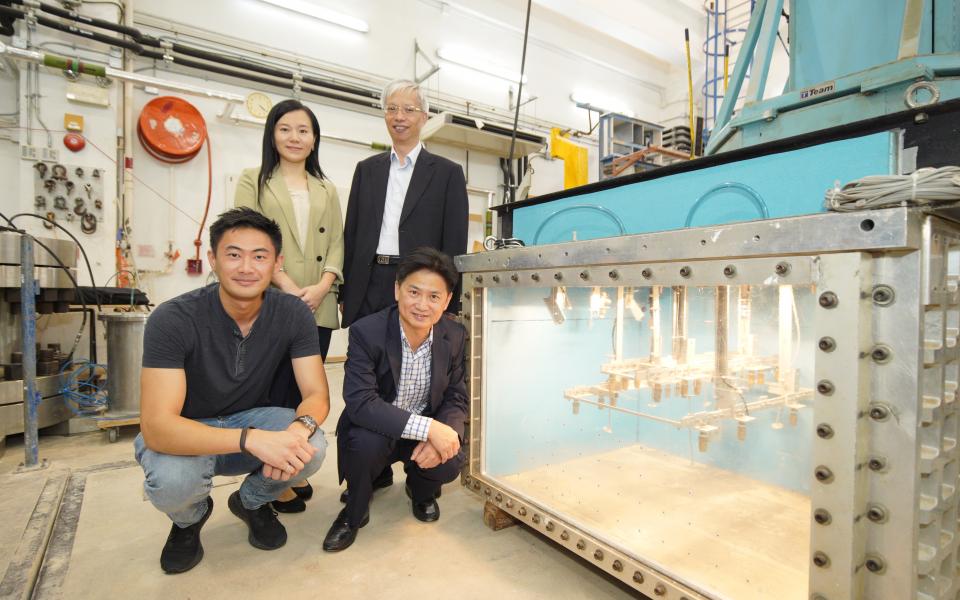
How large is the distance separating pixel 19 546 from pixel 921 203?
2.05 meters

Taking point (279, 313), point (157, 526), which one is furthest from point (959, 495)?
point (157, 526)

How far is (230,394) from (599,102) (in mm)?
5765

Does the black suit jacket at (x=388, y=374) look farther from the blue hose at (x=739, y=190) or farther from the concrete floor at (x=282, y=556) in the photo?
the blue hose at (x=739, y=190)

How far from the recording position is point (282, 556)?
1292mm

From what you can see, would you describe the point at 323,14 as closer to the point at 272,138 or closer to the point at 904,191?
the point at 272,138

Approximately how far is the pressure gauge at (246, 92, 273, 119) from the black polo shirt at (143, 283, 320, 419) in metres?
2.92

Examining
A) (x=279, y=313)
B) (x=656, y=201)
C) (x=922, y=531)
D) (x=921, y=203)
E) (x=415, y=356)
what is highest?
(x=656, y=201)

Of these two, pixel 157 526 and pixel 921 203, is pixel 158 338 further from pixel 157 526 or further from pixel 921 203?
pixel 921 203

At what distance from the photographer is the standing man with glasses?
1.65m

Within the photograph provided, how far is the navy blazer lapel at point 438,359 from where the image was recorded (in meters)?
1.40

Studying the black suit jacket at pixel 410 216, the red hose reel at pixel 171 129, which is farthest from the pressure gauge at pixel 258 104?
the black suit jacket at pixel 410 216

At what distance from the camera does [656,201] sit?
1539 millimetres

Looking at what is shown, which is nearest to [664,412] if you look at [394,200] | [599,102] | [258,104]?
[394,200]

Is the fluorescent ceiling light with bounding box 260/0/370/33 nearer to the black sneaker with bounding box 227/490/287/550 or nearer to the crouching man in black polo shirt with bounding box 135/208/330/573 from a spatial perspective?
the crouching man in black polo shirt with bounding box 135/208/330/573
